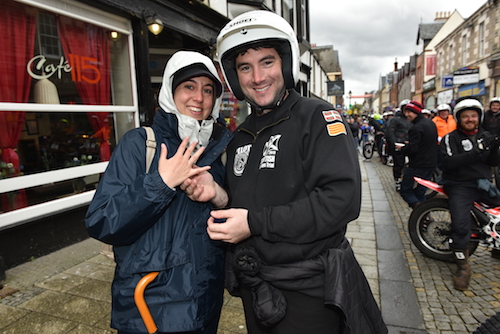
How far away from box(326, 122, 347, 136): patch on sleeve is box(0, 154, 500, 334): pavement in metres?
2.08

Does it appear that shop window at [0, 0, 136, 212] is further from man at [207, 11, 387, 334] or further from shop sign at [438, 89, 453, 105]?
shop sign at [438, 89, 453, 105]

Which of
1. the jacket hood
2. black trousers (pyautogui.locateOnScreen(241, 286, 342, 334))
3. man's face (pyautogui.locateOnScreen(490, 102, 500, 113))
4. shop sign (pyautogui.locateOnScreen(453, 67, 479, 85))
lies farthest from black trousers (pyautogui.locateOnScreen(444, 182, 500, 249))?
shop sign (pyautogui.locateOnScreen(453, 67, 479, 85))

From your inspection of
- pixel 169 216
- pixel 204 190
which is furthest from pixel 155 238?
pixel 204 190

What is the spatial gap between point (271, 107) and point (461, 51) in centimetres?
2847

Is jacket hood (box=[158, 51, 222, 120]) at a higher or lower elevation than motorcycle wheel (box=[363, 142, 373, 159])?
higher

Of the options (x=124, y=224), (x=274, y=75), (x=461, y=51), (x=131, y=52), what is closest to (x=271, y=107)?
(x=274, y=75)

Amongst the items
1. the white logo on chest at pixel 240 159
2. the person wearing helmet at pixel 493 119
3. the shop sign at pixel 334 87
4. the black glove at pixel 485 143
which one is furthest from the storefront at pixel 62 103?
the shop sign at pixel 334 87

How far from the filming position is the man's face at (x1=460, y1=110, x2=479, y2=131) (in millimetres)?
3496

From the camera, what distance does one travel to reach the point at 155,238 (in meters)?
1.46

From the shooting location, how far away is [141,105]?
518 cm

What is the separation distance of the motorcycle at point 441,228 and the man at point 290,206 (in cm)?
288

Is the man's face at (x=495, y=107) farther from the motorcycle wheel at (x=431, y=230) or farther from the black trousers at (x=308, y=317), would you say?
the black trousers at (x=308, y=317)

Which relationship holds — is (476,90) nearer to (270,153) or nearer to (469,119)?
(469,119)

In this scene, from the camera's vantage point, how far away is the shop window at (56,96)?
3688 mm
